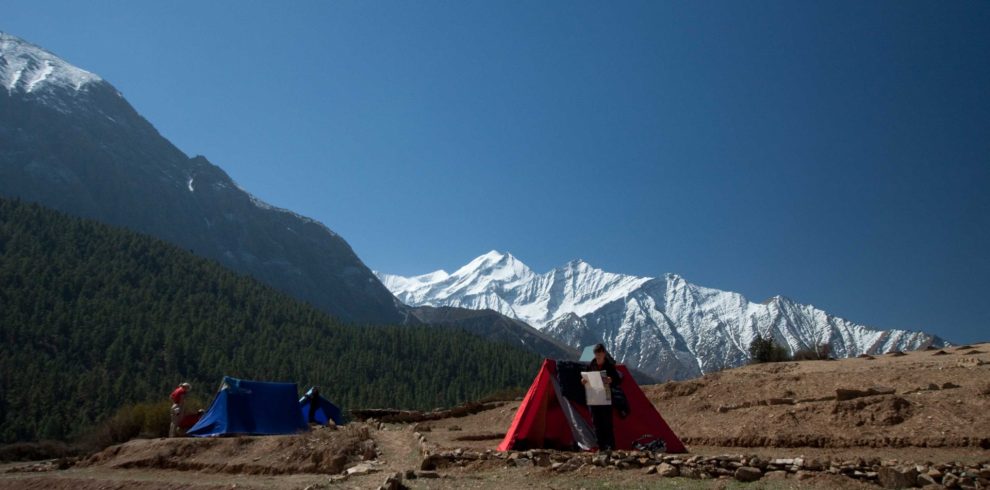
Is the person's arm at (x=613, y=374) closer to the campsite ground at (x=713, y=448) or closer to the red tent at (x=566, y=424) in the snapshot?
the red tent at (x=566, y=424)

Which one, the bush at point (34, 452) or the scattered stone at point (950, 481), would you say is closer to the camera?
the scattered stone at point (950, 481)

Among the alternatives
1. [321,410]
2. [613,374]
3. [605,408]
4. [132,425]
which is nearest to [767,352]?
[321,410]

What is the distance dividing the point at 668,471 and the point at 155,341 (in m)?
103

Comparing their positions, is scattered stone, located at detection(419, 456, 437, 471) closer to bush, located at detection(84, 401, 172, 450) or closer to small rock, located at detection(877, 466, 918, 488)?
small rock, located at detection(877, 466, 918, 488)

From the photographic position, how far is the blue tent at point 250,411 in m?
23.8

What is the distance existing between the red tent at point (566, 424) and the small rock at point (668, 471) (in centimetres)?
367

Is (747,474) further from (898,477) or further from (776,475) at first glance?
(898,477)

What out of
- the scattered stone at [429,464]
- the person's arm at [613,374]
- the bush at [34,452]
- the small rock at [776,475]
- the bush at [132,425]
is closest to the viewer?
the small rock at [776,475]

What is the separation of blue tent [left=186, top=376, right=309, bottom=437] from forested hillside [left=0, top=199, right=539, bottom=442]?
49952mm

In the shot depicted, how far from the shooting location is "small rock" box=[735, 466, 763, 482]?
33.8 feet

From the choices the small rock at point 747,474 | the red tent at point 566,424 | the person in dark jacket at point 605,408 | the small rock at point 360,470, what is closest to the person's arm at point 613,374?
the person in dark jacket at point 605,408

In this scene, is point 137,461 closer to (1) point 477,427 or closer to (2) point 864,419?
(1) point 477,427

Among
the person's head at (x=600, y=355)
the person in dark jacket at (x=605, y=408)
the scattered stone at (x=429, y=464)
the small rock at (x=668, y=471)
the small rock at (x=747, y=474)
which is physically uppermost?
the person's head at (x=600, y=355)

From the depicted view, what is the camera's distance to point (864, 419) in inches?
650
